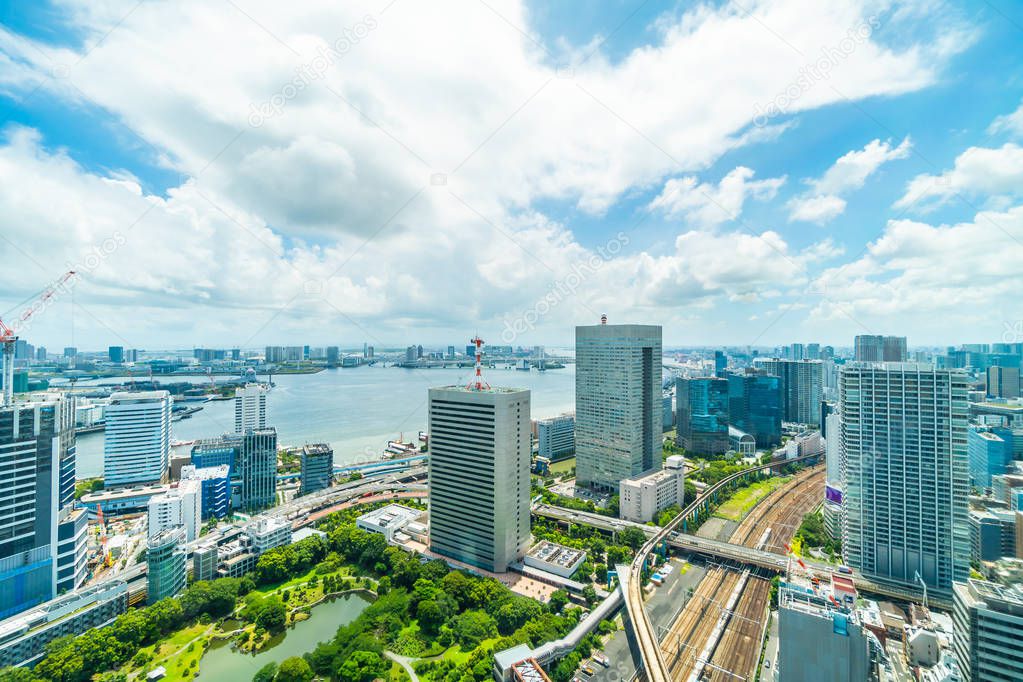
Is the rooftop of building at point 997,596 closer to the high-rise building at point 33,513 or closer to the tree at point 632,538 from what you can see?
the tree at point 632,538

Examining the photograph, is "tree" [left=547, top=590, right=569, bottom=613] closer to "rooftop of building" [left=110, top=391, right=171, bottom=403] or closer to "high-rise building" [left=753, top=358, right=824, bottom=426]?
"rooftop of building" [left=110, top=391, right=171, bottom=403]

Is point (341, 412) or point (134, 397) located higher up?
point (134, 397)

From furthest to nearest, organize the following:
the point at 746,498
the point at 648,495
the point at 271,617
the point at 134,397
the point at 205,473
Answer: the point at 134,397 → the point at 746,498 → the point at 205,473 → the point at 648,495 → the point at 271,617

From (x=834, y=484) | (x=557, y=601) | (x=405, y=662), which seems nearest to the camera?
(x=405, y=662)

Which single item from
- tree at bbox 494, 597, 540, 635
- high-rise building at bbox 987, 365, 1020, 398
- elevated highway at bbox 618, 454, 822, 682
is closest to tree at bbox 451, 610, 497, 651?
tree at bbox 494, 597, 540, 635

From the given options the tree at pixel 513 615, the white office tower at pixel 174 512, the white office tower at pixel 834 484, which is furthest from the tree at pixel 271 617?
the white office tower at pixel 834 484

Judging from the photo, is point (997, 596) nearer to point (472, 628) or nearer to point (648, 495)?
point (472, 628)

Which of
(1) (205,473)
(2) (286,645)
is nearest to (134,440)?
(1) (205,473)
